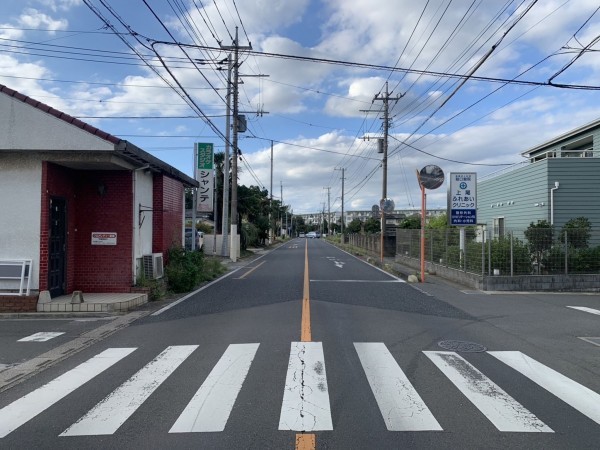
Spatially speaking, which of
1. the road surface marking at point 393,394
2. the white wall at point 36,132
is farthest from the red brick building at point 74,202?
the road surface marking at point 393,394

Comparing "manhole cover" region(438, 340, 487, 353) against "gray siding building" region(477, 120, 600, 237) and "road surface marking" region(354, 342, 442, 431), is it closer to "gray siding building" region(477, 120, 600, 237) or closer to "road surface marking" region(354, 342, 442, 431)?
"road surface marking" region(354, 342, 442, 431)

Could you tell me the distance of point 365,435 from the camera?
4.27 metres

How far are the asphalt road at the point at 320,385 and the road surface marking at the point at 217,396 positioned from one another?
0.02 meters

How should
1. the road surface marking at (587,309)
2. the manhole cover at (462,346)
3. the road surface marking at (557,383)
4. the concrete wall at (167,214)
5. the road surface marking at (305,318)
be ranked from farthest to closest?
the concrete wall at (167,214), the road surface marking at (587,309), the road surface marking at (305,318), the manhole cover at (462,346), the road surface marking at (557,383)

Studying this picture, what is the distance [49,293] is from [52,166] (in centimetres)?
295

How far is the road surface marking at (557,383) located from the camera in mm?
5078

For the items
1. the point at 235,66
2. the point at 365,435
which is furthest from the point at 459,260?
the point at 235,66

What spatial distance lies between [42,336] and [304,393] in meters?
5.63

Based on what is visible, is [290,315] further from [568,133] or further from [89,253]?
[568,133]

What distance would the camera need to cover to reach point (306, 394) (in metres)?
5.32

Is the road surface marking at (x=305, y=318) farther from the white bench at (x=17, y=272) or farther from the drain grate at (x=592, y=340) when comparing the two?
the white bench at (x=17, y=272)

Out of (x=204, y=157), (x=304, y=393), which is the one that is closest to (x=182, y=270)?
(x=204, y=157)

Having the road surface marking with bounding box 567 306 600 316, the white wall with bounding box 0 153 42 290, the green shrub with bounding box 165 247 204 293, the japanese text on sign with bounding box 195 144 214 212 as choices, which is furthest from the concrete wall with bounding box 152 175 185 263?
the road surface marking with bounding box 567 306 600 316

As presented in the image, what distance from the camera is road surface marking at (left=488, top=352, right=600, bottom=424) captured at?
16.7ft
